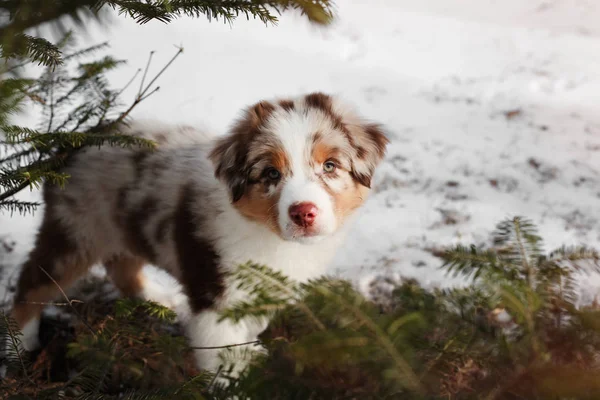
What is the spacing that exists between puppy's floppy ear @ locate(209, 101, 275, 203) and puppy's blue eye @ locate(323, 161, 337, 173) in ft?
1.16

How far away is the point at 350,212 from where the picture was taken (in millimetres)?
2777

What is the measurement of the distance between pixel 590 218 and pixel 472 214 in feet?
2.80

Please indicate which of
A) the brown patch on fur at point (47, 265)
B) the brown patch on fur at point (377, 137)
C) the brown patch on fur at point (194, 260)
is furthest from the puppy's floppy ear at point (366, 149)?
the brown patch on fur at point (47, 265)

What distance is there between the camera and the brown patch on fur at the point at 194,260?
2.77m

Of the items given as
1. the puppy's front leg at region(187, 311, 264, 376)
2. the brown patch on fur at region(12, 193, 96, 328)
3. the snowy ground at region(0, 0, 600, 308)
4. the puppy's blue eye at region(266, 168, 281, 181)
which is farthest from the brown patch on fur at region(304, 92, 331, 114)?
the brown patch on fur at region(12, 193, 96, 328)

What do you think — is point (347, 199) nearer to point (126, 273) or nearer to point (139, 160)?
point (139, 160)

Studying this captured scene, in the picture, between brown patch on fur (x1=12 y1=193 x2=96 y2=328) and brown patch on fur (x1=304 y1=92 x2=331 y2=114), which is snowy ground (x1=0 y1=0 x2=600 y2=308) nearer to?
brown patch on fur (x1=12 y1=193 x2=96 y2=328)

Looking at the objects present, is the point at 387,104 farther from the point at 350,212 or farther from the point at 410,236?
the point at 350,212

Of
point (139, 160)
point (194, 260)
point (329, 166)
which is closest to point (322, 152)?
point (329, 166)

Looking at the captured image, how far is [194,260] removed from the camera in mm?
2834

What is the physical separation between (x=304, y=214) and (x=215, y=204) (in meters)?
0.73

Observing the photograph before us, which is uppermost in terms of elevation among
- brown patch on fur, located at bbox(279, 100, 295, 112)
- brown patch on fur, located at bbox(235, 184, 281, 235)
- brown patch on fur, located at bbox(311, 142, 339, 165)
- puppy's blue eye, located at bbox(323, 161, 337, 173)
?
brown patch on fur, located at bbox(279, 100, 295, 112)

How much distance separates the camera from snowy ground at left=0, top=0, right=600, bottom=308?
423 cm

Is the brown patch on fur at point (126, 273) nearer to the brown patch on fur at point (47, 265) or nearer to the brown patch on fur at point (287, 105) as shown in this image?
the brown patch on fur at point (47, 265)
